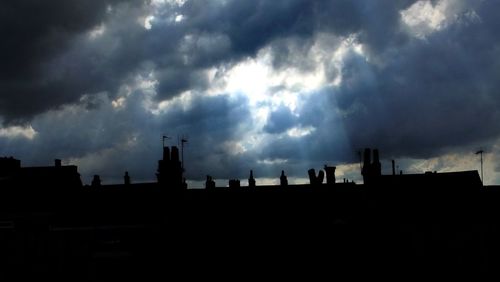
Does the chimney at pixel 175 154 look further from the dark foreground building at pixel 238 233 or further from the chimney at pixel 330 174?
the chimney at pixel 330 174

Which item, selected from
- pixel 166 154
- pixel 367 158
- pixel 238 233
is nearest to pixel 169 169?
pixel 166 154

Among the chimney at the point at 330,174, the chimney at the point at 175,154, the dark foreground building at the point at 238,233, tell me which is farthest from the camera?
the chimney at the point at 330,174

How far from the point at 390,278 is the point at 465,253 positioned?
4.88m

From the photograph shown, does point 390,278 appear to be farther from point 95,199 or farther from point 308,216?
point 95,199

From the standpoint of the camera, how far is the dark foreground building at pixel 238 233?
96.7 feet

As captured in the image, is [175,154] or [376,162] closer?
[175,154]

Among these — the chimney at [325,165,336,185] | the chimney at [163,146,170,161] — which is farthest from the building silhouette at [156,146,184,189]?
the chimney at [325,165,336,185]

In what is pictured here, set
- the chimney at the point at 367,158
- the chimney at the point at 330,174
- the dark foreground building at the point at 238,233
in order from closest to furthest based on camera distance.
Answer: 1. the dark foreground building at the point at 238,233
2. the chimney at the point at 367,158
3. the chimney at the point at 330,174

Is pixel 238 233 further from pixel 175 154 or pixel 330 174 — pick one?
pixel 330 174

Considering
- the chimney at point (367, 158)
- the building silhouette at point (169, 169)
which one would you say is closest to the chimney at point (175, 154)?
the building silhouette at point (169, 169)

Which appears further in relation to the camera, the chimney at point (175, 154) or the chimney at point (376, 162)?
the chimney at point (376, 162)

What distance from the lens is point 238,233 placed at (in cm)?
3031

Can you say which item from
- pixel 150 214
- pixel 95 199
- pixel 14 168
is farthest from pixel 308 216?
pixel 14 168

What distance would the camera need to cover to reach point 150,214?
103ft
